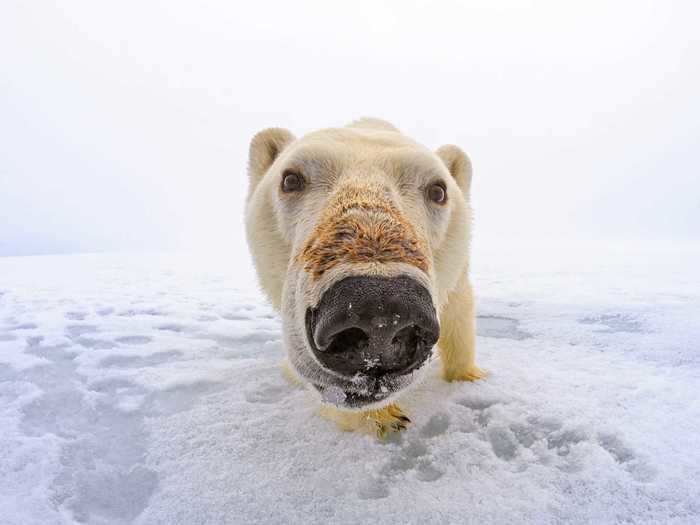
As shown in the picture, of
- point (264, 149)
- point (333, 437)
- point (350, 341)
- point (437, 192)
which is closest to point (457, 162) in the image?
point (437, 192)

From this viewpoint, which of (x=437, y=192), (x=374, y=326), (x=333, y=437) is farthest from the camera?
(x=437, y=192)

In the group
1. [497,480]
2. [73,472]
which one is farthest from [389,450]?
[73,472]

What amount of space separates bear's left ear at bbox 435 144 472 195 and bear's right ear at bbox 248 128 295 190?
1.27m

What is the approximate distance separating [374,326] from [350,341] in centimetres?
14

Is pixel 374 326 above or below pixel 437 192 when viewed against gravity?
below

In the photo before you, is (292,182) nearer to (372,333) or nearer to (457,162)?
(372,333)

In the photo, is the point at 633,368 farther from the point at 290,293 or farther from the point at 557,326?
the point at 290,293

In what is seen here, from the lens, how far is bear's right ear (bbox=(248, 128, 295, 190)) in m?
3.36

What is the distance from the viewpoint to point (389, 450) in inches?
87.0

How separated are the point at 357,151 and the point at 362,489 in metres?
1.74

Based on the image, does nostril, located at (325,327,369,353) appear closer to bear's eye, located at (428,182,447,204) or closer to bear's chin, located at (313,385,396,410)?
bear's chin, located at (313,385,396,410)

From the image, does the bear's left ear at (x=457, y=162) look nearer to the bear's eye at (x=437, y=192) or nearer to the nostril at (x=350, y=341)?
the bear's eye at (x=437, y=192)

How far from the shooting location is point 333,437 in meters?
2.33

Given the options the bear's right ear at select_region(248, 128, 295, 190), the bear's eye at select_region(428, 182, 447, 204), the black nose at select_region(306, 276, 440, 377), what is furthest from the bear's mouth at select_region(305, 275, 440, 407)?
the bear's right ear at select_region(248, 128, 295, 190)
